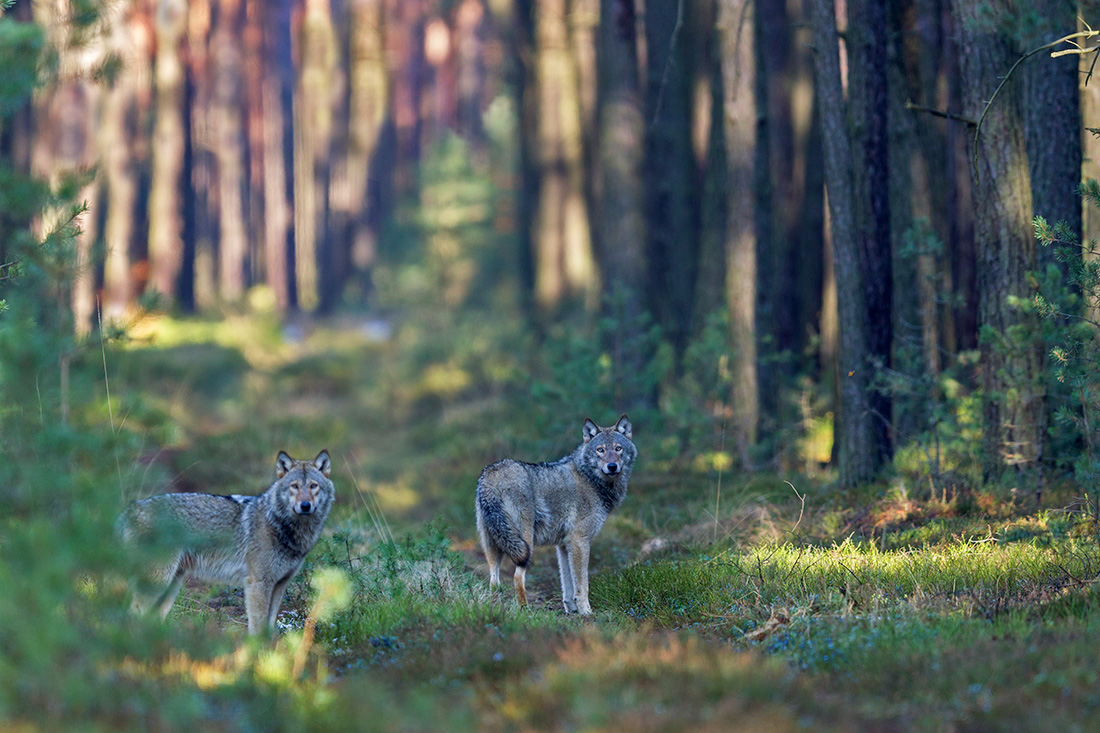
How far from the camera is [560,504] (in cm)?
888

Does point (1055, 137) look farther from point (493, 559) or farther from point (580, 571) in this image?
point (493, 559)

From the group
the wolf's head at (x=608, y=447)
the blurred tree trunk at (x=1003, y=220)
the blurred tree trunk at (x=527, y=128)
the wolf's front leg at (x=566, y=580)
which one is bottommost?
the wolf's front leg at (x=566, y=580)

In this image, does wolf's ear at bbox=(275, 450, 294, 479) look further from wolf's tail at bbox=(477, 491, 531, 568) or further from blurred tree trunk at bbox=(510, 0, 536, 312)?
blurred tree trunk at bbox=(510, 0, 536, 312)

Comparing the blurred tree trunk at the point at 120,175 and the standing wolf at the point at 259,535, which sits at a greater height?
the blurred tree trunk at the point at 120,175

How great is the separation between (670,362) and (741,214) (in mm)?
2519

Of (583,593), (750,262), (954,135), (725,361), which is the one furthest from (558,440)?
(954,135)

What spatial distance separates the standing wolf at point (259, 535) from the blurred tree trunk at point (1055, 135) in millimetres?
8564

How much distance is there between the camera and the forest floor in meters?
4.98

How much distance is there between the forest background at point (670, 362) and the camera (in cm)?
555

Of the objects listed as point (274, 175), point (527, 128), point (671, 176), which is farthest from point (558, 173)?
point (274, 175)

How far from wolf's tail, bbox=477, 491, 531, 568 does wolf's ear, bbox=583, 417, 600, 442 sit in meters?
1.34

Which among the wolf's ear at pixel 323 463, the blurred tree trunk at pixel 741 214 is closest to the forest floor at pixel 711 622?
the wolf's ear at pixel 323 463

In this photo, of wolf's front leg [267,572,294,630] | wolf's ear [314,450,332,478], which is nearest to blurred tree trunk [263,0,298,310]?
wolf's ear [314,450,332,478]

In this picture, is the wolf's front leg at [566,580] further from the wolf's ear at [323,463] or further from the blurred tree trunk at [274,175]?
the blurred tree trunk at [274,175]
